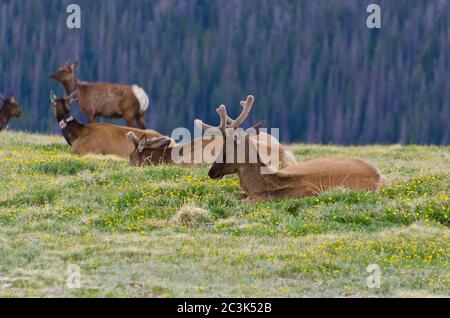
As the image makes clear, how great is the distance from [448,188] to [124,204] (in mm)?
4556

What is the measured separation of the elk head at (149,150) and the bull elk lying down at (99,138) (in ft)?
4.98

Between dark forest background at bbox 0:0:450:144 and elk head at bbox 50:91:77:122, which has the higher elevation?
elk head at bbox 50:91:77:122

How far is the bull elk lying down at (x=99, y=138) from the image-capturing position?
22547 mm

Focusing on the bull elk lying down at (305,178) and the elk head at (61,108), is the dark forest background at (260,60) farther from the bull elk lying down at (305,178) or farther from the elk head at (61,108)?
the bull elk lying down at (305,178)

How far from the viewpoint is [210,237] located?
14289mm

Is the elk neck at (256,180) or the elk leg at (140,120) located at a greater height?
the elk neck at (256,180)

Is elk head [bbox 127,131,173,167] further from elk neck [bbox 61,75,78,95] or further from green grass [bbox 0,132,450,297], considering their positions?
elk neck [bbox 61,75,78,95]

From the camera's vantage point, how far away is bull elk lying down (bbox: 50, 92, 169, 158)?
22547 mm

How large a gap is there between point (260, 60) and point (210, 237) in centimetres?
7628

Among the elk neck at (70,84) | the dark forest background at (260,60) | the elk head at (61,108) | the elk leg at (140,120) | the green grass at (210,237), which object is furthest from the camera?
the dark forest background at (260,60)

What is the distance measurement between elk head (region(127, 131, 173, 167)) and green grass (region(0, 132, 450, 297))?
1233mm

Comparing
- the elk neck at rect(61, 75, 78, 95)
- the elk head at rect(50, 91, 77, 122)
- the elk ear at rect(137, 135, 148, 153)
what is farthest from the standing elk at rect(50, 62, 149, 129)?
the elk ear at rect(137, 135, 148, 153)

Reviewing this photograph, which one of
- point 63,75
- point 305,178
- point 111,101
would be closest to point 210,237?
point 305,178

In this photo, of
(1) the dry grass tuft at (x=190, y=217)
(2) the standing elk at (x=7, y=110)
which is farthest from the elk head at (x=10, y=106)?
(1) the dry grass tuft at (x=190, y=217)
